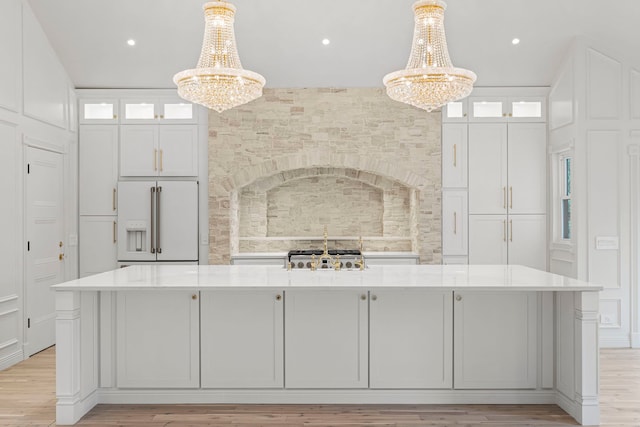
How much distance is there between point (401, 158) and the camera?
682 cm

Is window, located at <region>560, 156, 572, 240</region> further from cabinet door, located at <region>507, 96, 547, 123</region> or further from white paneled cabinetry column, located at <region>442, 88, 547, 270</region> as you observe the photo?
cabinet door, located at <region>507, 96, 547, 123</region>

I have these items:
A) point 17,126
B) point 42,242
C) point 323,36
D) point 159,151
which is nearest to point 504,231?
point 323,36

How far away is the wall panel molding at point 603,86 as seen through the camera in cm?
600

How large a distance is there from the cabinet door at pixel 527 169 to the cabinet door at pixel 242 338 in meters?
3.89

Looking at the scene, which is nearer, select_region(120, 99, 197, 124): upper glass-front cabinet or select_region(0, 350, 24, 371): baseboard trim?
select_region(0, 350, 24, 371): baseboard trim

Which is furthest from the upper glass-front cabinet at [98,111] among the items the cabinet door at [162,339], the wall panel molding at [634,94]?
the wall panel molding at [634,94]

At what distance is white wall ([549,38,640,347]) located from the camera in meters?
6.00

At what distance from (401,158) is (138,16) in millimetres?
3345

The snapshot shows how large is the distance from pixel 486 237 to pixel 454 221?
1.40 feet

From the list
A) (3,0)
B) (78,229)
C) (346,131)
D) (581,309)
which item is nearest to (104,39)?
(3,0)

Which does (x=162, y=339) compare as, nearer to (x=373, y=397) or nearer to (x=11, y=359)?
(x=373, y=397)

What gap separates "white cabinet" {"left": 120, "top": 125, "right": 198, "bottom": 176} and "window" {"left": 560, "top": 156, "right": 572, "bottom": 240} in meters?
4.36

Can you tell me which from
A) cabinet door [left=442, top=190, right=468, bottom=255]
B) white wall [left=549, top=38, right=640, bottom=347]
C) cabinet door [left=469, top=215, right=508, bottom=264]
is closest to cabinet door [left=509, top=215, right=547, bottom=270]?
cabinet door [left=469, top=215, right=508, bottom=264]

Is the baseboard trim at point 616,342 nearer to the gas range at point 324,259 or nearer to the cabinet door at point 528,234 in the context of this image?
the cabinet door at point 528,234
